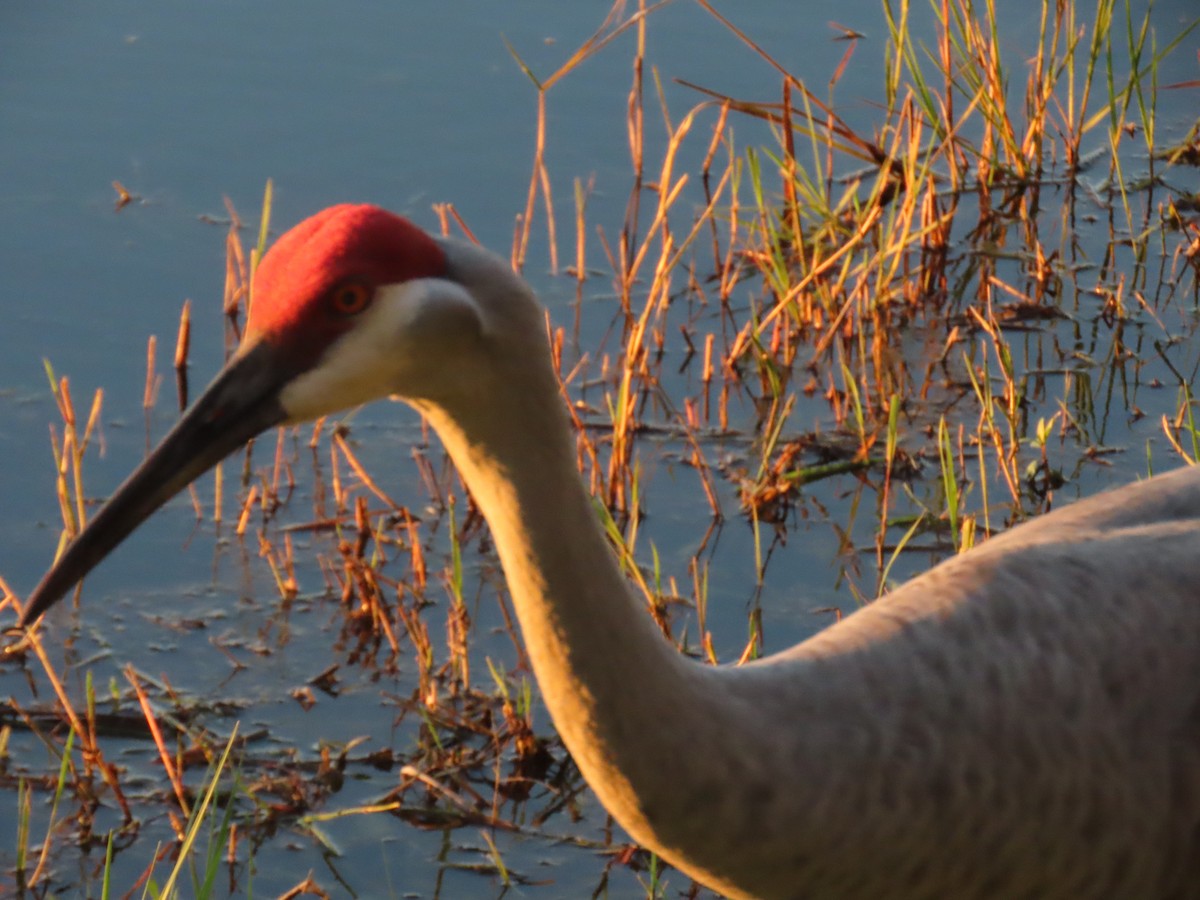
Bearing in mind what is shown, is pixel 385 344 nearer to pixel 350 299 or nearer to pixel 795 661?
pixel 350 299

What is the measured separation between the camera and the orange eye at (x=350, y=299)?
2338 mm

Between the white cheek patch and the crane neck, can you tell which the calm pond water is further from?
the white cheek patch

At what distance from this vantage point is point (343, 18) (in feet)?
23.8

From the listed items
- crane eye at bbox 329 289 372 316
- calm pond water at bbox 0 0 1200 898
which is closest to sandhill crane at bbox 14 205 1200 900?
crane eye at bbox 329 289 372 316

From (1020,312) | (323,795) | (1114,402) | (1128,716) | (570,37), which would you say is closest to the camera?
(1128,716)

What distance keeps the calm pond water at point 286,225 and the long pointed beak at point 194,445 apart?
156 cm

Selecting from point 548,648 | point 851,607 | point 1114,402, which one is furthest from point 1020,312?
point 548,648

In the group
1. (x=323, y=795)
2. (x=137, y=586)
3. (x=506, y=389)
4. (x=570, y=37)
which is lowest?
(x=323, y=795)

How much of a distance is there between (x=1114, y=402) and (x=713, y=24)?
2552mm

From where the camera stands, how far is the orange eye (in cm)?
234

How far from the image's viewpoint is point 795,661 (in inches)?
112

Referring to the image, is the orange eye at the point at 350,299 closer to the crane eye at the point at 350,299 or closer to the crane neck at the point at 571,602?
the crane eye at the point at 350,299

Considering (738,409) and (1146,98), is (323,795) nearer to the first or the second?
(738,409)

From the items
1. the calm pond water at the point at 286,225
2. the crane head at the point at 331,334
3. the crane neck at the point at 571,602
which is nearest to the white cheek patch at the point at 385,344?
the crane head at the point at 331,334
